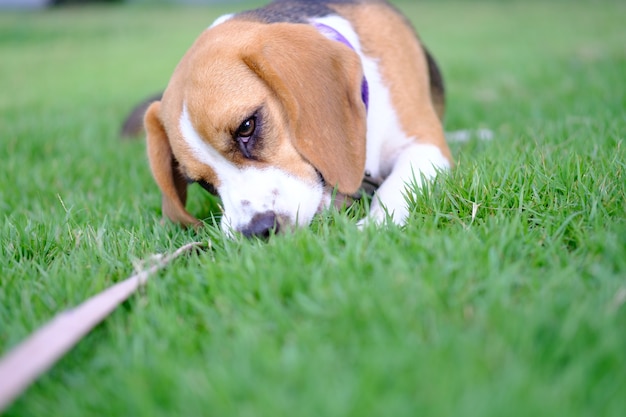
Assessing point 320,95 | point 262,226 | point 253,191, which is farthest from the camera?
point 320,95

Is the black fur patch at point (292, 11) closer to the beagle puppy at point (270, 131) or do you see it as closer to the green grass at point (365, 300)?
the beagle puppy at point (270, 131)

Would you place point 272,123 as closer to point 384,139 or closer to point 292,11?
point 384,139

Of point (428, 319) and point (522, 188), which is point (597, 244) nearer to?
point (522, 188)

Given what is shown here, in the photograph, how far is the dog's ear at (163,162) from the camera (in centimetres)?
334

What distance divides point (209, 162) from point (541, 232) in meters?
1.59

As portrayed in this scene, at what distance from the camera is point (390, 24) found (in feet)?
13.2

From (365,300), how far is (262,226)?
0.95 m

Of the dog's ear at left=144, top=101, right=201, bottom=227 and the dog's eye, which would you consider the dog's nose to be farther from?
the dog's ear at left=144, top=101, right=201, bottom=227

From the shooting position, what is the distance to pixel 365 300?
1.79 m

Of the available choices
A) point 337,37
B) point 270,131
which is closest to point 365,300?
point 270,131

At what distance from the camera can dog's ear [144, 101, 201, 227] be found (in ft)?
11.0

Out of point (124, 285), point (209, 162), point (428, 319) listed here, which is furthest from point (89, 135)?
point (428, 319)

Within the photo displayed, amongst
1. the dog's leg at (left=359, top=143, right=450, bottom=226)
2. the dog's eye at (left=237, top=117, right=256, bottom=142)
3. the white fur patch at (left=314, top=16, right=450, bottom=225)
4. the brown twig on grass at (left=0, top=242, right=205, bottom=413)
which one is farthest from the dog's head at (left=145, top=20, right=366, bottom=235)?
the brown twig on grass at (left=0, top=242, right=205, bottom=413)

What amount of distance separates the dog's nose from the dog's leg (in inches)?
15.2
